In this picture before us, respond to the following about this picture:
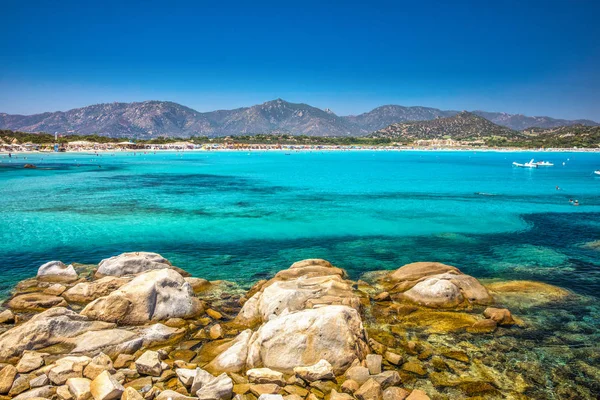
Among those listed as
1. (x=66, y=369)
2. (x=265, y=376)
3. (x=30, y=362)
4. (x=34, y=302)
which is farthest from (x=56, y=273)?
(x=265, y=376)

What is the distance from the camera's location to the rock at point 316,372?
10281 mm

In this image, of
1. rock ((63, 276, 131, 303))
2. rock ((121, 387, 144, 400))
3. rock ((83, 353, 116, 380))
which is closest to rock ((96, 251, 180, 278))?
rock ((63, 276, 131, 303))

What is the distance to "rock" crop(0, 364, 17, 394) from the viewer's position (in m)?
9.51

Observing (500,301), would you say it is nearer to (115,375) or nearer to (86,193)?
(115,375)

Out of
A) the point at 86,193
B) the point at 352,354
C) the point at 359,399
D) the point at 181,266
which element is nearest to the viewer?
the point at 359,399

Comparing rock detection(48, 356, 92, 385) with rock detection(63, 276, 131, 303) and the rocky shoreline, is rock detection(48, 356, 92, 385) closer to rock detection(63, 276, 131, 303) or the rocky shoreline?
the rocky shoreline

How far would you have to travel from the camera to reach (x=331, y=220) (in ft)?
115

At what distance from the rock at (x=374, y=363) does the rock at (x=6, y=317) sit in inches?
508

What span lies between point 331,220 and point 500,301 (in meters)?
19.8

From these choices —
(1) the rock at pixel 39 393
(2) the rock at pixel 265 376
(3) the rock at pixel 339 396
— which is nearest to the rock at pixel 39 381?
(1) the rock at pixel 39 393

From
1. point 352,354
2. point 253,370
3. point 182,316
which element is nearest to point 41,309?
point 182,316

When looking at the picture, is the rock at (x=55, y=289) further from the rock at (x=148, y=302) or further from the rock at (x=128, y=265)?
the rock at (x=148, y=302)

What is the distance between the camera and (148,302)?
556 inches

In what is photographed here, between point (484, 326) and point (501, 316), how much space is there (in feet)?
3.06
